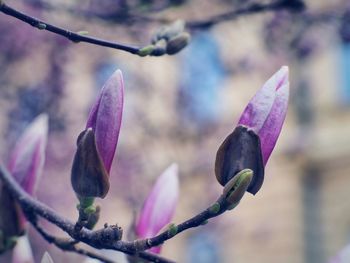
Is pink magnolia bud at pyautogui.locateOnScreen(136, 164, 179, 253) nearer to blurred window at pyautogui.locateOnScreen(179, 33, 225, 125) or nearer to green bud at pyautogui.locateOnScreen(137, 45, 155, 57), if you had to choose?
green bud at pyautogui.locateOnScreen(137, 45, 155, 57)

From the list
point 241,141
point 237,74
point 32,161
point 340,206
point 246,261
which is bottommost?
point 246,261

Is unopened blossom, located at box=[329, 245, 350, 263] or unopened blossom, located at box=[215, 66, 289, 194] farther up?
unopened blossom, located at box=[215, 66, 289, 194]

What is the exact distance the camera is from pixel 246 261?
10.1m

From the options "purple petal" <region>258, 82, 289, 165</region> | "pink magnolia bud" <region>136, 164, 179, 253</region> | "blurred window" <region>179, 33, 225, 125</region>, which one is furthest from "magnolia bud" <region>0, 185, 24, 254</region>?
"blurred window" <region>179, 33, 225, 125</region>

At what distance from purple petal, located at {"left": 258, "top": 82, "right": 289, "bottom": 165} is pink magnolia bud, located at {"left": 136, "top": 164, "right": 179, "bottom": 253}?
0.24 meters

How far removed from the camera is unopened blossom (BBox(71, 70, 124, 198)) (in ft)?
3.29

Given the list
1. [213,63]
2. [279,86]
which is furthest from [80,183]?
[213,63]

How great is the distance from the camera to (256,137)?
39.1 inches

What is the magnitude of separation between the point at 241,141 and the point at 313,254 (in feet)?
31.2

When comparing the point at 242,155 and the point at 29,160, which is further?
the point at 29,160

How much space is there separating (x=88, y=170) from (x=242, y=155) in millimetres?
196

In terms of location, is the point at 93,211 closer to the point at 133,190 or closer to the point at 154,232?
the point at 154,232

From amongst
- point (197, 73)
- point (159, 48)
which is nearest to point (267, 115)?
point (159, 48)

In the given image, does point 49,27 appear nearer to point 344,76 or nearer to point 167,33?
point 167,33
